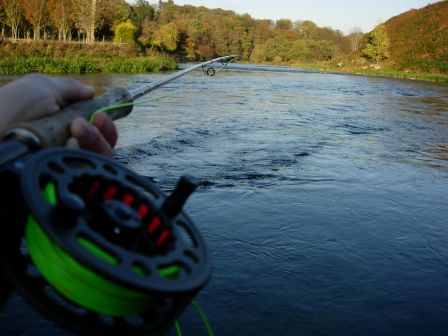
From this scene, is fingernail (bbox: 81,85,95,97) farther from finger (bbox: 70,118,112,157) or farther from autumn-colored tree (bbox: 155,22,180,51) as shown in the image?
autumn-colored tree (bbox: 155,22,180,51)

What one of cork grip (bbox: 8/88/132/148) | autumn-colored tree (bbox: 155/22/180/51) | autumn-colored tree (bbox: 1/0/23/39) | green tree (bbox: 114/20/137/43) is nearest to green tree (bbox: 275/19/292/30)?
autumn-colored tree (bbox: 155/22/180/51)

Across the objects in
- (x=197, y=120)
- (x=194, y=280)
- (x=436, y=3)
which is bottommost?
(x=197, y=120)

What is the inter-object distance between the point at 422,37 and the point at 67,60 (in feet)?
161

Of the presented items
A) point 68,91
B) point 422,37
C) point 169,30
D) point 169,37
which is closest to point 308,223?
point 68,91

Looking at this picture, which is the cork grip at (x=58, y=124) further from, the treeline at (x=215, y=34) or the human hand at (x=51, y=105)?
the treeline at (x=215, y=34)

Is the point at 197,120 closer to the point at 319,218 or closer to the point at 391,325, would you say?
the point at 319,218

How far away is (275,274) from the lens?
137 inches

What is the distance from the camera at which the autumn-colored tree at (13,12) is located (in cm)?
3466

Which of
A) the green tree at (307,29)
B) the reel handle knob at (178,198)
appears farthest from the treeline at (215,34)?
the reel handle knob at (178,198)

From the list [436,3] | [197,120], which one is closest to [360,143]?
[197,120]

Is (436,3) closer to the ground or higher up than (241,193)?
higher up

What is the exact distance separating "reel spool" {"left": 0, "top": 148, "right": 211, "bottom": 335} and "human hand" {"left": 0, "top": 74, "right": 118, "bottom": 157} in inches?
10.5

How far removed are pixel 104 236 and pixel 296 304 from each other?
2194 millimetres

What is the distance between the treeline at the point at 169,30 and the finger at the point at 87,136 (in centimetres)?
3742
